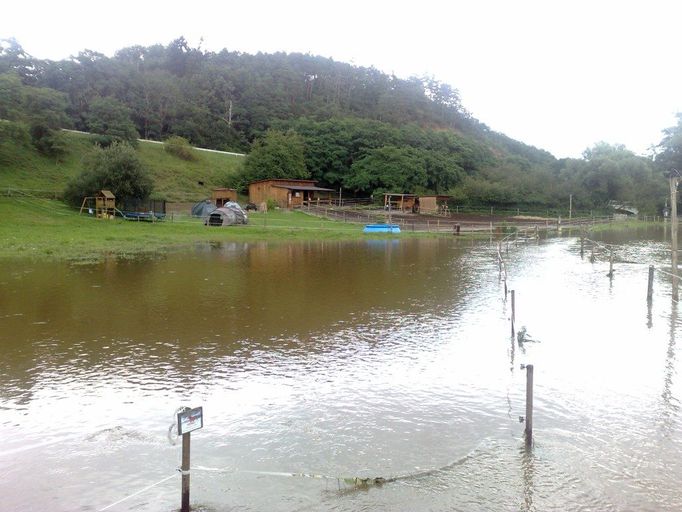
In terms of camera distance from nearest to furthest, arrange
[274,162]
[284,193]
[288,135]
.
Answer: [284,193] < [274,162] < [288,135]

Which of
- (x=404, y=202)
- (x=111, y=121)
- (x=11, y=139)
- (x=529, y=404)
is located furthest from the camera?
(x=404, y=202)

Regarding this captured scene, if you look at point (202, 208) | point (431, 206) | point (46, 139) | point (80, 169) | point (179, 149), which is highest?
point (179, 149)

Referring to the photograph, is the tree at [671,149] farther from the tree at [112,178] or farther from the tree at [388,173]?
the tree at [112,178]

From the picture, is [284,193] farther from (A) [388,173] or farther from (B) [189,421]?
(B) [189,421]

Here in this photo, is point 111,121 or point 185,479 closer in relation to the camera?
point 185,479

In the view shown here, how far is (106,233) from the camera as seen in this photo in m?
36.6

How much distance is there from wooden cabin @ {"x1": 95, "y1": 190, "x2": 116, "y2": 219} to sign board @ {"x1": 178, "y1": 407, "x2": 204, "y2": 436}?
41.2m

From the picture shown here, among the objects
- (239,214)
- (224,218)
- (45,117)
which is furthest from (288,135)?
(224,218)

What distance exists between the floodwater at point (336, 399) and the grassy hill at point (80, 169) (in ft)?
128

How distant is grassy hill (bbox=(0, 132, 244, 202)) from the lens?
53.1 m

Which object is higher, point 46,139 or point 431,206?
point 46,139

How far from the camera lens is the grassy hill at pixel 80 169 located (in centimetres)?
5306

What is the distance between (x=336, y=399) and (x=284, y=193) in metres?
53.0

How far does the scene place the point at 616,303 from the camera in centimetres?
1772
